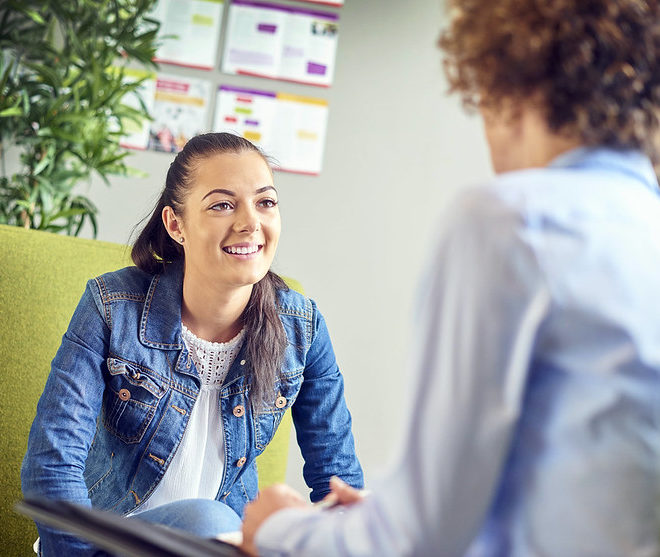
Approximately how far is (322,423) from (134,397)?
1.31ft

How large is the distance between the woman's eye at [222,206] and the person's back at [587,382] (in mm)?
1080

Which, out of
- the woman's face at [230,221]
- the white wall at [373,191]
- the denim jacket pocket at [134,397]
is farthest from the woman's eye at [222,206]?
the white wall at [373,191]

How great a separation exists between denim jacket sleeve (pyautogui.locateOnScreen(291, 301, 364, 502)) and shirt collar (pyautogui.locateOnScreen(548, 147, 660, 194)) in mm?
1039

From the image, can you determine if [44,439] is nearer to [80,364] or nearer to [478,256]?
[80,364]

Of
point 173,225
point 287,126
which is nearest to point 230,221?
point 173,225

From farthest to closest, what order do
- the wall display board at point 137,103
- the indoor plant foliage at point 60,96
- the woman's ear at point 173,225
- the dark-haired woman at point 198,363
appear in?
the wall display board at point 137,103, the indoor plant foliage at point 60,96, the woman's ear at point 173,225, the dark-haired woman at point 198,363

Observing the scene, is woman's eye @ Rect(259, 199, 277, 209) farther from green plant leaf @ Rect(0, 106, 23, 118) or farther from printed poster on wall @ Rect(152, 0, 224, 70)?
printed poster on wall @ Rect(152, 0, 224, 70)

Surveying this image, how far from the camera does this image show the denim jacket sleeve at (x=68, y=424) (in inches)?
50.3

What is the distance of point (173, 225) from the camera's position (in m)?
1.69

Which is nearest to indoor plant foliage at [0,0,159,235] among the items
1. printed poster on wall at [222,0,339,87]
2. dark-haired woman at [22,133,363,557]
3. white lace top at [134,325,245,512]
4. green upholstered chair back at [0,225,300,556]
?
printed poster on wall at [222,0,339,87]

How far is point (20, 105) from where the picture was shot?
2.41 m

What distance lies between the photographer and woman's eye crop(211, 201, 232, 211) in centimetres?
160

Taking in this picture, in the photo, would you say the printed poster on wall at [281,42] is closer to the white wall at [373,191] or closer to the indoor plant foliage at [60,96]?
the white wall at [373,191]

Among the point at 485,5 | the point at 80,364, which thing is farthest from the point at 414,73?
the point at 485,5
